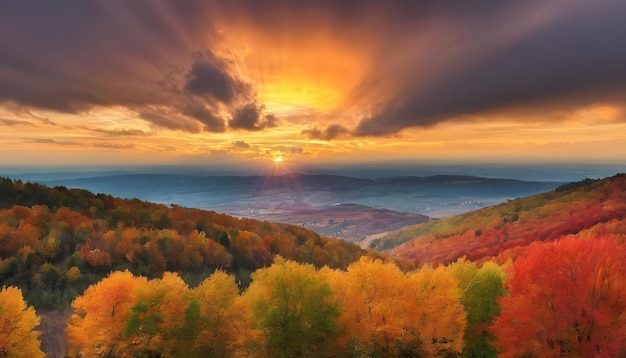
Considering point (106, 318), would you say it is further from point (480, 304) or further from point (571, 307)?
point (571, 307)

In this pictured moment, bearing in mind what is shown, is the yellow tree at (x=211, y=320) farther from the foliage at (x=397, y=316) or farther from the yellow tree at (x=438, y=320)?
the yellow tree at (x=438, y=320)

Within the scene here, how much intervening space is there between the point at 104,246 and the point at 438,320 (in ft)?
332

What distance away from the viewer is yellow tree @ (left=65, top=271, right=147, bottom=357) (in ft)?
157

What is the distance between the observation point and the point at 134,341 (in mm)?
46656

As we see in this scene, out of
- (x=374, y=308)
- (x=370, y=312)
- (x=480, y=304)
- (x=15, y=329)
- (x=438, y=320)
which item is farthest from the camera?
(x=480, y=304)

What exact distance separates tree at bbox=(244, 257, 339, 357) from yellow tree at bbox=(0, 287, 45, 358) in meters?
29.5

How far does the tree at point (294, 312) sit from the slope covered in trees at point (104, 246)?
6592 cm

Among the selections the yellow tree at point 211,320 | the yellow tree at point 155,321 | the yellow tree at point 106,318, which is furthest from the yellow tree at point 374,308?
the yellow tree at point 106,318

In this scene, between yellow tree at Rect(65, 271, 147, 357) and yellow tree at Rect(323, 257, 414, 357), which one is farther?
yellow tree at Rect(65, 271, 147, 357)

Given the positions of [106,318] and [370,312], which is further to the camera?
[106,318]

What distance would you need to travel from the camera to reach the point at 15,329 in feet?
164

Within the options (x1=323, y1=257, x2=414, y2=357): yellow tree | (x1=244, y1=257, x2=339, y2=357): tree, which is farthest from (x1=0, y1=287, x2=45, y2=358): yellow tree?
(x1=323, y1=257, x2=414, y2=357): yellow tree

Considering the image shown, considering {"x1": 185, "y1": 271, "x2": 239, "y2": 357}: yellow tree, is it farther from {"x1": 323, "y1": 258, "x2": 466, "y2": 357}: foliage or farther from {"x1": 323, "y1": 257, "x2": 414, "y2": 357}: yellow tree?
{"x1": 323, "y1": 258, "x2": 466, "y2": 357}: foliage

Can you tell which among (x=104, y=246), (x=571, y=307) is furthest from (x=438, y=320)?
(x=104, y=246)
